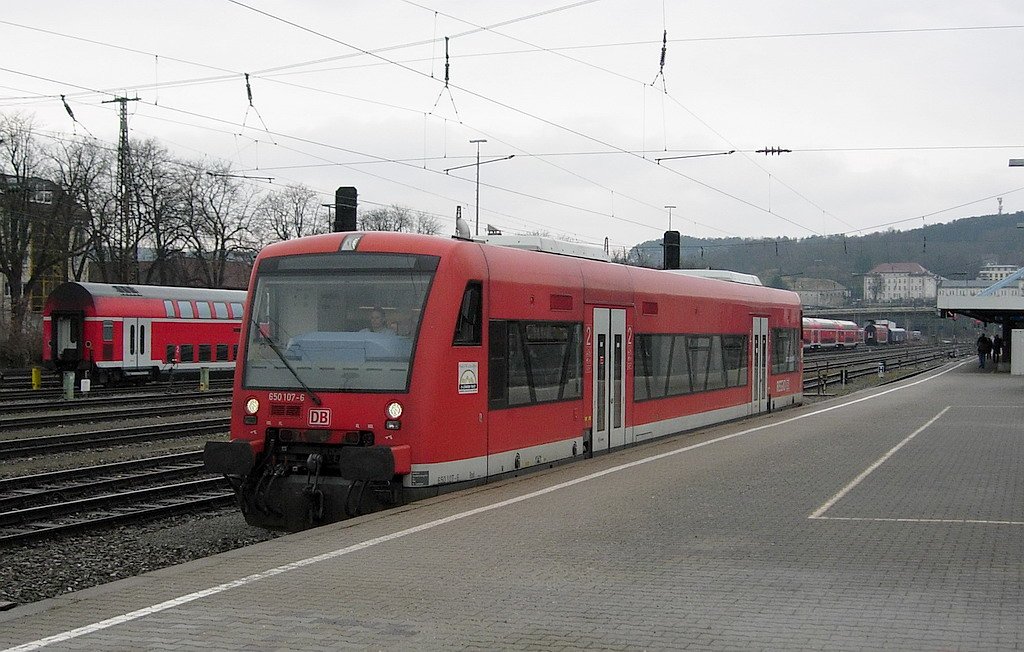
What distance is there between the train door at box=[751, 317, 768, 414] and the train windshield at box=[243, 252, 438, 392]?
13.9 meters

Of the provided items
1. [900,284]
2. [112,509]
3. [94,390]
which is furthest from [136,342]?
[900,284]

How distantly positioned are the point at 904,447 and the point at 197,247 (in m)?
49.9

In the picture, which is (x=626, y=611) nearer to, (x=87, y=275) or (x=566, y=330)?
(x=566, y=330)

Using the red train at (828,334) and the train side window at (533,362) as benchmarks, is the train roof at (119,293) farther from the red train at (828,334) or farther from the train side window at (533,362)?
the red train at (828,334)

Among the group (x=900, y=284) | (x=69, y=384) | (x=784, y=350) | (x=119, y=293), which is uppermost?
(x=900, y=284)

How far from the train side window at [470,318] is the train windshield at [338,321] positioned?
0.50 meters

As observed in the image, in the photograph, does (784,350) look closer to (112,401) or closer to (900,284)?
(112,401)

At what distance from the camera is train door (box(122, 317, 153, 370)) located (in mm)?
36094

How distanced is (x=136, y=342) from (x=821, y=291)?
97.5 meters

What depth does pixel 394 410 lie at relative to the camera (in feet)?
37.8

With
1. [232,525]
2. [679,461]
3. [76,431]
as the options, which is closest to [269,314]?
[232,525]

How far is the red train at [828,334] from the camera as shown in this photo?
8669cm

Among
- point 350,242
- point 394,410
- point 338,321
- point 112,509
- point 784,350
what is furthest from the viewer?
point 784,350

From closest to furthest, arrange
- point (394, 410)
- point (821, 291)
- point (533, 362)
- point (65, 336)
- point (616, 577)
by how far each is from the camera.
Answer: point (616, 577)
point (394, 410)
point (533, 362)
point (65, 336)
point (821, 291)
